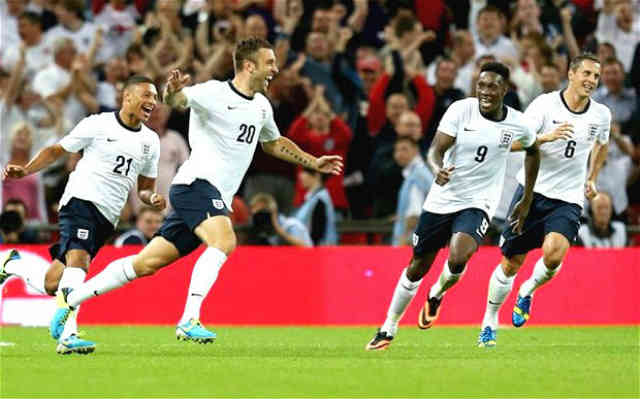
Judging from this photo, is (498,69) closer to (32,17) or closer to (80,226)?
(80,226)

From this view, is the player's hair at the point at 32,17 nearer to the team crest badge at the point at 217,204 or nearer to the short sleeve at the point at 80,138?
the short sleeve at the point at 80,138

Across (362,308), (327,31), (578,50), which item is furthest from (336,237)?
(578,50)

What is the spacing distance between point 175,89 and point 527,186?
11.1 feet

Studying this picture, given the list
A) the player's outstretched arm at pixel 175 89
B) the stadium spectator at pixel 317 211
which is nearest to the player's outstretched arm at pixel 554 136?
the player's outstretched arm at pixel 175 89

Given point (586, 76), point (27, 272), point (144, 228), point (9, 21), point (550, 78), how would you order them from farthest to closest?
point (9, 21) → point (550, 78) → point (144, 228) → point (586, 76) → point (27, 272)

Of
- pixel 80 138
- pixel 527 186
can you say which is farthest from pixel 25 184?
pixel 527 186

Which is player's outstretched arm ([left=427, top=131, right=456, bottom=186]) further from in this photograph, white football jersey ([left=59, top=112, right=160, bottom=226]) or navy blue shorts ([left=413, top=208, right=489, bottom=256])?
white football jersey ([left=59, top=112, right=160, bottom=226])

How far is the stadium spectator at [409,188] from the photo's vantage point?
17703mm

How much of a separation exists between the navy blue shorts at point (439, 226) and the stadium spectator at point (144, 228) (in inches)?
226

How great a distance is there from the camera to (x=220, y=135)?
38.7 feet

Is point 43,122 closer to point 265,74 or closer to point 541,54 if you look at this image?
point 541,54

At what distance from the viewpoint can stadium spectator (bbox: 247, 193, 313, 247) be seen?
57.9 ft

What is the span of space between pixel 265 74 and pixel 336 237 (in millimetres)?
6606

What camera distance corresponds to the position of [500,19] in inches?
788
